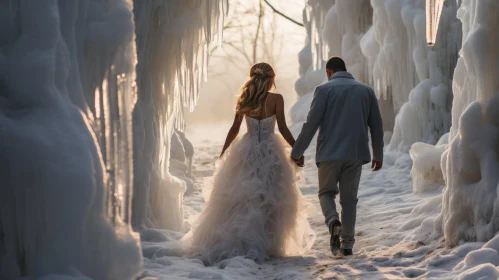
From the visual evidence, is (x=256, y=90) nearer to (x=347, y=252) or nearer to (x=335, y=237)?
(x=335, y=237)

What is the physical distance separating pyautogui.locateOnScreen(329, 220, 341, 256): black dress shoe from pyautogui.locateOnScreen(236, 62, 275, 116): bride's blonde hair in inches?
40.9

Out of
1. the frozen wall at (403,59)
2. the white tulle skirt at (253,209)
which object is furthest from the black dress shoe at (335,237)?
the frozen wall at (403,59)

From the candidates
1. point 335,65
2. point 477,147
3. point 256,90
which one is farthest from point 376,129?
point 256,90

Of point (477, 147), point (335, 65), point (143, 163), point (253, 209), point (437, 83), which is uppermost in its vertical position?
point (335, 65)

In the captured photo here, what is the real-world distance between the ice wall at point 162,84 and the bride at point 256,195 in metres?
0.84

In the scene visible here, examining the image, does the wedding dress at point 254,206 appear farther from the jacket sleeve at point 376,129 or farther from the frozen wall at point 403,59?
the frozen wall at point 403,59

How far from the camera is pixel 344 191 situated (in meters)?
5.97

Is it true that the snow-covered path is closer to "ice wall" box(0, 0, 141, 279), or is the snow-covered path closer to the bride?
the bride

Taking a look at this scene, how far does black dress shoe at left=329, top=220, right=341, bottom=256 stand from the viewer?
5750mm

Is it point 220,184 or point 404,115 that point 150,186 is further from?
point 404,115

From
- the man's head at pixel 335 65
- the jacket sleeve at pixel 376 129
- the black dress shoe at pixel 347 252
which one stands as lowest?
the black dress shoe at pixel 347 252

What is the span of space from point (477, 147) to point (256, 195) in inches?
65.2

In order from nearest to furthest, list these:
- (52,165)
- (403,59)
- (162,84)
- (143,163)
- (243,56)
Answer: (52,165) → (143,163) → (162,84) → (403,59) → (243,56)

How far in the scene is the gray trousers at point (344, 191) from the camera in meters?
5.95
